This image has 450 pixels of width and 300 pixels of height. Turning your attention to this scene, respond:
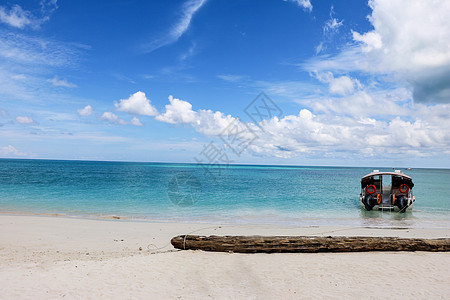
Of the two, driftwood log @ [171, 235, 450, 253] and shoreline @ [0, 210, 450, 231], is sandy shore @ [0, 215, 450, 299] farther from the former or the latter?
shoreline @ [0, 210, 450, 231]

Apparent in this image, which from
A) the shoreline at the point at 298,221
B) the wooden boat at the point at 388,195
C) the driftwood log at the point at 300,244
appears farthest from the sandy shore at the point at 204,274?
the wooden boat at the point at 388,195

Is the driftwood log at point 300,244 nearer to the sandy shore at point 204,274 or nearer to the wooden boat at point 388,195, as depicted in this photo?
the sandy shore at point 204,274

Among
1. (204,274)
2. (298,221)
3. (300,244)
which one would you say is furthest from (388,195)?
(204,274)

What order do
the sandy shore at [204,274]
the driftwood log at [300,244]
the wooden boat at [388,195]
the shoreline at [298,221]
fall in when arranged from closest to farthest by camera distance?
the sandy shore at [204,274], the driftwood log at [300,244], the shoreline at [298,221], the wooden boat at [388,195]

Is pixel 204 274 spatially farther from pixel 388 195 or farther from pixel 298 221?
pixel 388 195

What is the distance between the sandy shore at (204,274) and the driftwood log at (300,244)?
0.80 feet

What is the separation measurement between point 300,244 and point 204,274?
338 centimetres

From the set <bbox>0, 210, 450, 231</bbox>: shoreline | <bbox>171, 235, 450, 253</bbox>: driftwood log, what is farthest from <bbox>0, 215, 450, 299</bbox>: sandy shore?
<bbox>0, 210, 450, 231</bbox>: shoreline

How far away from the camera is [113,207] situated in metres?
21.7

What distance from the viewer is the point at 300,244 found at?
9.00 metres

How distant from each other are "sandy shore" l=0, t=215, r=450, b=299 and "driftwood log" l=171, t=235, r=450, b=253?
0.24 metres

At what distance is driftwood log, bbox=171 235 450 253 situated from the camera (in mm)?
8891

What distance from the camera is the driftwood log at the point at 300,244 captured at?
889 centimetres

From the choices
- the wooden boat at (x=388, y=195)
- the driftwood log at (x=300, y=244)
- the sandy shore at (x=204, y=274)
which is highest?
the wooden boat at (x=388, y=195)
